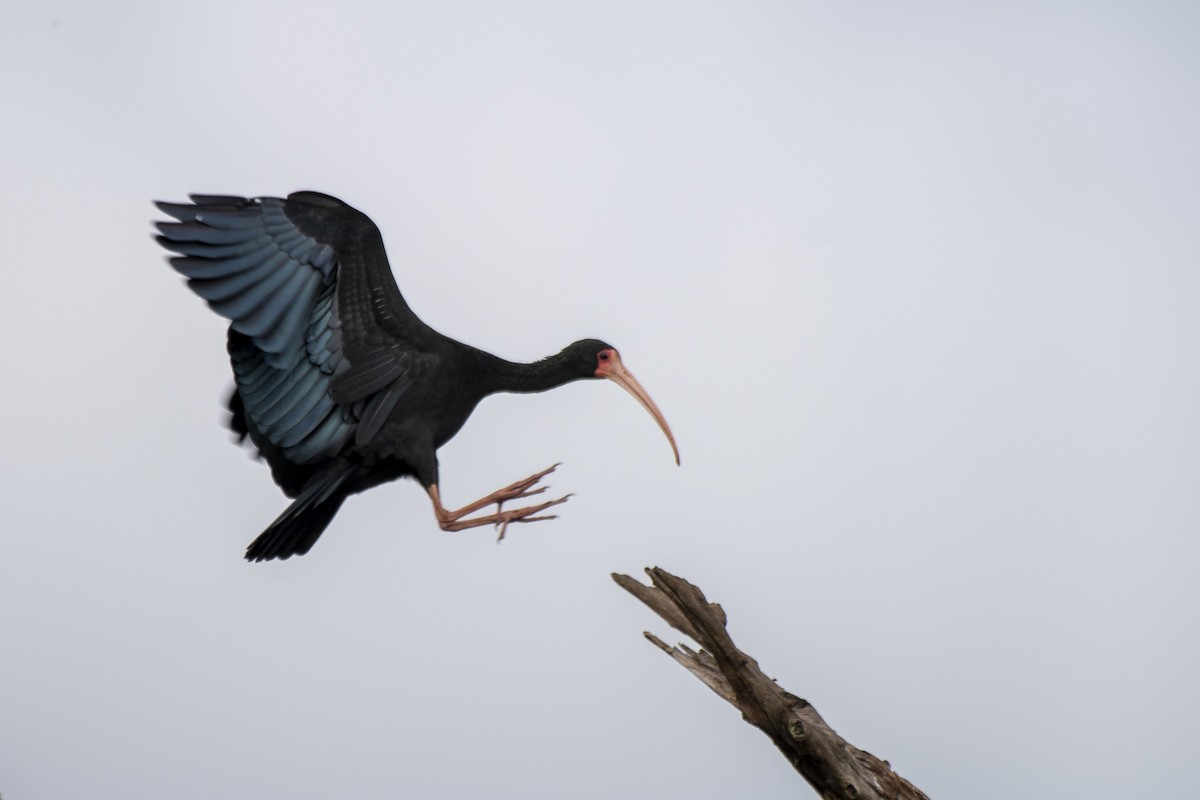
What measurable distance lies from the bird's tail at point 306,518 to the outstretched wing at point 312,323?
146mm

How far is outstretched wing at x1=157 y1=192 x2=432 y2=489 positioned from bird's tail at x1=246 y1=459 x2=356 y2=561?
0.48ft

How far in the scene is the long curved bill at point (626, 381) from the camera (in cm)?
908

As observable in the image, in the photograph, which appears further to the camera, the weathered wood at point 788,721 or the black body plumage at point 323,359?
the black body plumage at point 323,359

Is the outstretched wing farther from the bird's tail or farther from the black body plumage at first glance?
the bird's tail

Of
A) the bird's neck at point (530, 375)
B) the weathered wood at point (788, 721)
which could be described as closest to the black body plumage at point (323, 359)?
the bird's neck at point (530, 375)

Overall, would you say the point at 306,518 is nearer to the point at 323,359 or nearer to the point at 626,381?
the point at 323,359

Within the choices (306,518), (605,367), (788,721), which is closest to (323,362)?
(306,518)

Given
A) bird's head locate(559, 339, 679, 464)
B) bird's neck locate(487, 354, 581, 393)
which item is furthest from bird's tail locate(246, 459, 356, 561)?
bird's head locate(559, 339, 679, 464)

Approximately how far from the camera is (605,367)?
909 cm

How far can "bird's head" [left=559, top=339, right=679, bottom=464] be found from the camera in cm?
895

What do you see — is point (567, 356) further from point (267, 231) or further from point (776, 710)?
point (776, 710)

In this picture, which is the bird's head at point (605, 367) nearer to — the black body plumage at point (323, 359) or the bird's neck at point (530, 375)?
the bird's neck at point (530, 375)

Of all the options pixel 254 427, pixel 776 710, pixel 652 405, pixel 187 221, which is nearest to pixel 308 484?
pixel 254 427

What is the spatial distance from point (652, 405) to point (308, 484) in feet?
8.25
